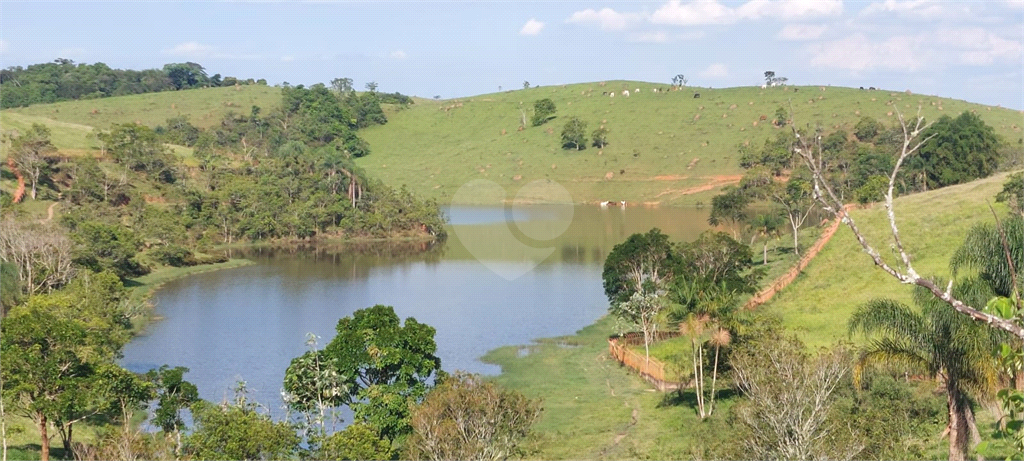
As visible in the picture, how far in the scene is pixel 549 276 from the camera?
72312 mm

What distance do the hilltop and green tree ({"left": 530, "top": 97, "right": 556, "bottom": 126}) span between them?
181 cm

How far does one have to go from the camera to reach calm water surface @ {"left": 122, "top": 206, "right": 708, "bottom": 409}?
4709 centimetres

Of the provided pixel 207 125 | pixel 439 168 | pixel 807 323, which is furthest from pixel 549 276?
pixel 207 125

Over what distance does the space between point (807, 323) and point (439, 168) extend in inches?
4325

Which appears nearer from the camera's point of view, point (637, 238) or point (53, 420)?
point (53, 420)

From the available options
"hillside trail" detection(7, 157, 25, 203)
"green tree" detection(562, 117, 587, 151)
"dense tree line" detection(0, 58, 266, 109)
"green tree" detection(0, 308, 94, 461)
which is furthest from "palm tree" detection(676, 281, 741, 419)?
"dense tree line" detection(0, 58, 266, 109)

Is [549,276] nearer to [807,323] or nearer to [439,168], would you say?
[807,323]

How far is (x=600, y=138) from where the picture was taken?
15012cm

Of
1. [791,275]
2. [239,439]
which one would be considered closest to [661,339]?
[791,275]

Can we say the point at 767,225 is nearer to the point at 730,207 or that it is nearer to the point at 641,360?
the point at 730,207

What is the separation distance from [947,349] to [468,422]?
11338 millimetres

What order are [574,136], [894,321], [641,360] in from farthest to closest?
[574,136] → [641,360] → [894,321]

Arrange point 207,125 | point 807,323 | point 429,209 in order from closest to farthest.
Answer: point 807,323
point 429,209
point 207,125

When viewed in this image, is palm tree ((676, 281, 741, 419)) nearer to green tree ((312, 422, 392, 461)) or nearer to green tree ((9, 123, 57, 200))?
green tree ((312, 422, 392, 461))
